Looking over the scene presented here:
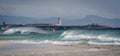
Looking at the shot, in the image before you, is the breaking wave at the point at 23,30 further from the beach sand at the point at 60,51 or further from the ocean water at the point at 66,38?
the beach sand at the point at 60,51

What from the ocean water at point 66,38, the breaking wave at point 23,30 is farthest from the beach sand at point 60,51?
the breaking wave at point 23,30

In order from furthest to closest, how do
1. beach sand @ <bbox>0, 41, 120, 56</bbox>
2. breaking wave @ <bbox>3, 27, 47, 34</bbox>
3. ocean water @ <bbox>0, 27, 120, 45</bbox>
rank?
breaking wave @ <bbox>3, 27, 47, 34</bbox>, ocean water @ <bbox>0, 27, 120, 45</bbox>, beach sand @ <bbox>0, 41, 120, 56</bbox>

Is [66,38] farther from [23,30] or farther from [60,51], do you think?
[23,30]

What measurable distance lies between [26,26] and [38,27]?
1589 mm

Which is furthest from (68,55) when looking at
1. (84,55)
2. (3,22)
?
(3,22)

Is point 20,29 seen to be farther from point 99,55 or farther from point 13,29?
point 99,55

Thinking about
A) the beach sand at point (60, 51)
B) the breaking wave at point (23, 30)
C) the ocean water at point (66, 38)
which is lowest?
the breaking wave at point (23, 30)

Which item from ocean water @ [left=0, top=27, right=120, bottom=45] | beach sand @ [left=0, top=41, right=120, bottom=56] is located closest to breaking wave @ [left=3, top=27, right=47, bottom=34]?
ocean water @ [left=0, top=27, right=120, bottom=45]

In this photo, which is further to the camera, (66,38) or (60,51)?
(66,38)

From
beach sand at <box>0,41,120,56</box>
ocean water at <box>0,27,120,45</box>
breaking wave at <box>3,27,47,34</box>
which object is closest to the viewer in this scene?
beach sand at <box>0,41,120,56</box>

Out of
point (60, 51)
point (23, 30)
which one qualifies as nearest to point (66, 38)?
point (60, 51)

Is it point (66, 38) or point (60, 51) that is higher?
point (60, 51)

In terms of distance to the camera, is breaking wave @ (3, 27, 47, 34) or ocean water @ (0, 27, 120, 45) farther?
breaking wave @ (3, 27, 47, 34)

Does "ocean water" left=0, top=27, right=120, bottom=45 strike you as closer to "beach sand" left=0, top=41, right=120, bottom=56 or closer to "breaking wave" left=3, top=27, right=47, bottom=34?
"breaking wave" left=3, top=27, right=47, bottom=34
